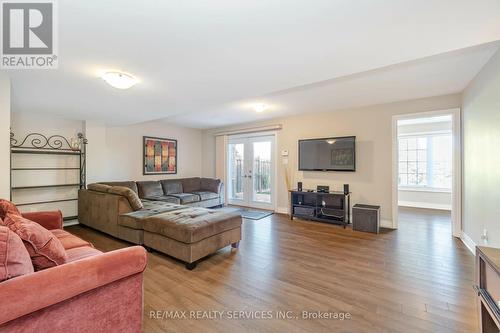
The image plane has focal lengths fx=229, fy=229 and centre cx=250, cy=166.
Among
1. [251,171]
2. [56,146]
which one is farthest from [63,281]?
[251,171]

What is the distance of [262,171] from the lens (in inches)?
238

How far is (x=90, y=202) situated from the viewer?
4078 millimetres

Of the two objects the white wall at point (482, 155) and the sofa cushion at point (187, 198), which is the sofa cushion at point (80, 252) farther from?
the white wall at point (482, 155)

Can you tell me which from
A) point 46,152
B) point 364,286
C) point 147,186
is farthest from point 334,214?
point 46,152

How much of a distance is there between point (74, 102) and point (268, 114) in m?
3.54

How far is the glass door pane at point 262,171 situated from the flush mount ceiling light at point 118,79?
385cm

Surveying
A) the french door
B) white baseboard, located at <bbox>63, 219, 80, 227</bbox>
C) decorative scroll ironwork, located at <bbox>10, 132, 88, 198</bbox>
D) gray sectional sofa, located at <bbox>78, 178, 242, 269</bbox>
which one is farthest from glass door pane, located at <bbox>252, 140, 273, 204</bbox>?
white baseboard, located at <bbox>63, 219, 80, 227</bbox>

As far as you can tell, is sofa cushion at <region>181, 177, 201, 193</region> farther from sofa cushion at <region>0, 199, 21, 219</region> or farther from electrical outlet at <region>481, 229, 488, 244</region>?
electrical outlet at <region>481, 229, 488, 244</region>

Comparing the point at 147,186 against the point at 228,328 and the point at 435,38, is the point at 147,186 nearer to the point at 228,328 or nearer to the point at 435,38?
the point at 228,328

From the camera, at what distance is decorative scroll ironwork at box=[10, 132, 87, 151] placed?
4.11 meters

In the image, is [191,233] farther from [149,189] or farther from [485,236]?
[485,236]

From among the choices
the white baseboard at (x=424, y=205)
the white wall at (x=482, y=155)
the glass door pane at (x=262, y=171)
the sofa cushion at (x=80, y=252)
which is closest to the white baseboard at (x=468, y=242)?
the white wall at (x=482, y=155)

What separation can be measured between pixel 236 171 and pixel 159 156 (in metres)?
2.12

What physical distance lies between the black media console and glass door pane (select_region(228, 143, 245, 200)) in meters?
1.90
